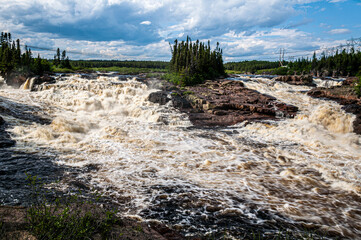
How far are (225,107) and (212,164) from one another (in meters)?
11.4

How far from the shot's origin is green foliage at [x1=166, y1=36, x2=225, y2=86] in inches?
1380

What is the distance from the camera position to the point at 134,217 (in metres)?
5.86

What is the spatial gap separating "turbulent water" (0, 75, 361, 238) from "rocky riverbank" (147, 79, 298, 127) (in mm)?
1237

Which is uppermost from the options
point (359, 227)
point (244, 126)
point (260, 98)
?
point (260, 98)

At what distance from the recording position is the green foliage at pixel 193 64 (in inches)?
1380

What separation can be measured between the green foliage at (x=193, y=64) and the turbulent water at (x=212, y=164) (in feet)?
A: 49.5

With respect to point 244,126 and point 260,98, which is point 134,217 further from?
point 260,98

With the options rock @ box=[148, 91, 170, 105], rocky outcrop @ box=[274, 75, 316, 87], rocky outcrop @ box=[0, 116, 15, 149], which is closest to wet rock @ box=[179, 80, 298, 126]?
rock @ box=[148, 91, 170, 105]

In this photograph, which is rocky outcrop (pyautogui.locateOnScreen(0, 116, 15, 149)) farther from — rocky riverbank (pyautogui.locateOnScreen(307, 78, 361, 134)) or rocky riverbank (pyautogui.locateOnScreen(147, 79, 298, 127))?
rocky riverbank (pyautogui.locateOnScreen(307, 78, 361, 134))

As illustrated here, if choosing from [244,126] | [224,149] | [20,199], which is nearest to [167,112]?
[244,126]

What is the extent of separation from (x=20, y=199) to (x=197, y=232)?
16.9 ft

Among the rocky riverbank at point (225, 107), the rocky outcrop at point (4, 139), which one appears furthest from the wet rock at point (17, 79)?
the rocky outcrop at point (4, 139)

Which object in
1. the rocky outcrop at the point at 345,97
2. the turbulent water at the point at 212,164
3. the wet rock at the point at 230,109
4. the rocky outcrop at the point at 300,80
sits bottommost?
the turbulent water at the point at 212,164

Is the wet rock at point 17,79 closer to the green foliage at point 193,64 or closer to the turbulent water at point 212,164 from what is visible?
the turbulent water at point 212,164
